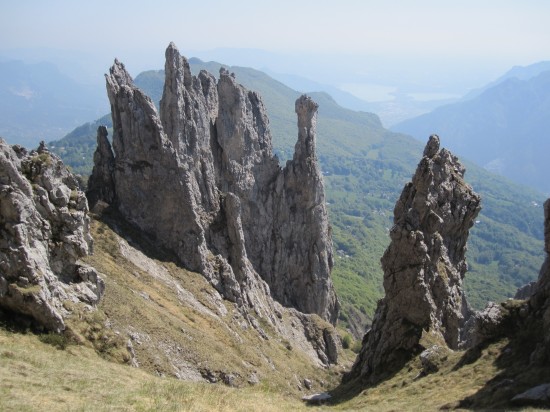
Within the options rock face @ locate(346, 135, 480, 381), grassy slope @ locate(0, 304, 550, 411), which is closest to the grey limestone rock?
rock face @ locate(346, 135, 480, 381)

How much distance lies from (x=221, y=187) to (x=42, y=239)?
6493cm

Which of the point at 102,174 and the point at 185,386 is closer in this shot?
the point at 185,386

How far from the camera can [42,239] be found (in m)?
42.3

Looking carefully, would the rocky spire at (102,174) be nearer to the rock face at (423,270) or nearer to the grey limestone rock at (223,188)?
the grey limestone rock at (223,188)

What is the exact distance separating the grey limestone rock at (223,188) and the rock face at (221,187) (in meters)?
0.19

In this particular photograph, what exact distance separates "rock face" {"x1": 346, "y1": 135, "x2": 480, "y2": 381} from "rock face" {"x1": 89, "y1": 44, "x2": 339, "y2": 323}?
30.6 meters

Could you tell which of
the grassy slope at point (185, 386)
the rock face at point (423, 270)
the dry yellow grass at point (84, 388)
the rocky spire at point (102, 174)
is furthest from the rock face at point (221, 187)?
the dry yellow grass at point (84, 388)

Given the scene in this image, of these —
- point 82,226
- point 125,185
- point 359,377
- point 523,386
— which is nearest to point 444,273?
point 359,377

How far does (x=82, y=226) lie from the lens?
152ft

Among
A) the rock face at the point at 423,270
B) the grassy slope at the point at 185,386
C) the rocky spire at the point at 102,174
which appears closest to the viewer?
the grassy slope at the point at 185,386

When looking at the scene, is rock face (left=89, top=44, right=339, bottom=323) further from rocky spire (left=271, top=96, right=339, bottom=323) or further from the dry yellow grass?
the dry yellow grass

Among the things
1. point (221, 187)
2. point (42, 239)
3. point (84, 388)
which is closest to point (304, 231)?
point (221, 187)

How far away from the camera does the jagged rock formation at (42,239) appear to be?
125ft

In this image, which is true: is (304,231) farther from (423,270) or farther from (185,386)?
(185,386)
